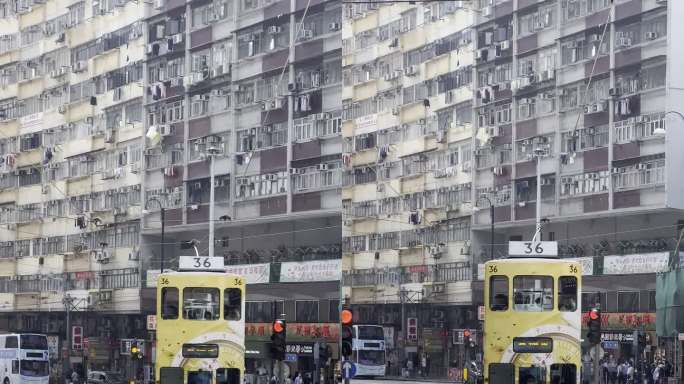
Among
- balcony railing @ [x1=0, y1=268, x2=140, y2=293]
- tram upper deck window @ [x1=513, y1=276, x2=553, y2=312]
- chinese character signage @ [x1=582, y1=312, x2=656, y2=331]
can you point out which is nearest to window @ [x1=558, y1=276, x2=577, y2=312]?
tram upper deck window @ [x1=513, y1=276, x2=553, y2=312]

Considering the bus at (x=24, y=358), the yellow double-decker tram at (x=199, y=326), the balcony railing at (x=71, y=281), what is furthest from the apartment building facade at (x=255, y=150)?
the yellow double-decker tram at (x=199, y=326)

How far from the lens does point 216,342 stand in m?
49.4

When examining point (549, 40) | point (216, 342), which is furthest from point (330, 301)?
point (216, 342)

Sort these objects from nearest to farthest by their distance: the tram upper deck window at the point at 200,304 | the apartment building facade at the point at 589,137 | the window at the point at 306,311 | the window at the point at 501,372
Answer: the window at the point at 501,372 → the tram upper deck window at the point at 200,304 → the apartment building facade at the point at 589,137 → the window at the point at 306,311

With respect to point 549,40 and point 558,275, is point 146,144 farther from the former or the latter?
point 558,275

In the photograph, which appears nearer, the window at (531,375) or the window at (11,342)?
the window at (531,375)

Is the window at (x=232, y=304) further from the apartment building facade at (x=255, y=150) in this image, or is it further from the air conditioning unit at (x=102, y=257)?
the air conditioning unit at (x=102, y=257)

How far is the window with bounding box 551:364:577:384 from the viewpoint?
1812 inches

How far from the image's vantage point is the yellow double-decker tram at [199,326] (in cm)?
4891

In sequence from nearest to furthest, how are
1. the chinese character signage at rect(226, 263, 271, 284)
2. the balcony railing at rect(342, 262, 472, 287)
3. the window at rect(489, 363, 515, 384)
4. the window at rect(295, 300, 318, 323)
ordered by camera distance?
the window at rect(489, 363, 515, 384), the chinese character signage at rect(226, 263, 271, 284), the window at rect(295, 300, 318, 323), the balcony railing at rect(342, 262, 472, 287)

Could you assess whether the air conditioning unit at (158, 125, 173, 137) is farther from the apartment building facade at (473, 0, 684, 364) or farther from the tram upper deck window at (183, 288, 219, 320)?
the tram upper deck window at (183, 288, 219, 320)

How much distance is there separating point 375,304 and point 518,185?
437 inches

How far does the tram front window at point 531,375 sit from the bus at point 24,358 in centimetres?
4420

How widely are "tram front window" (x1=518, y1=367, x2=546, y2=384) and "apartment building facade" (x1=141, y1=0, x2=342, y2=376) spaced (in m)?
34.8
